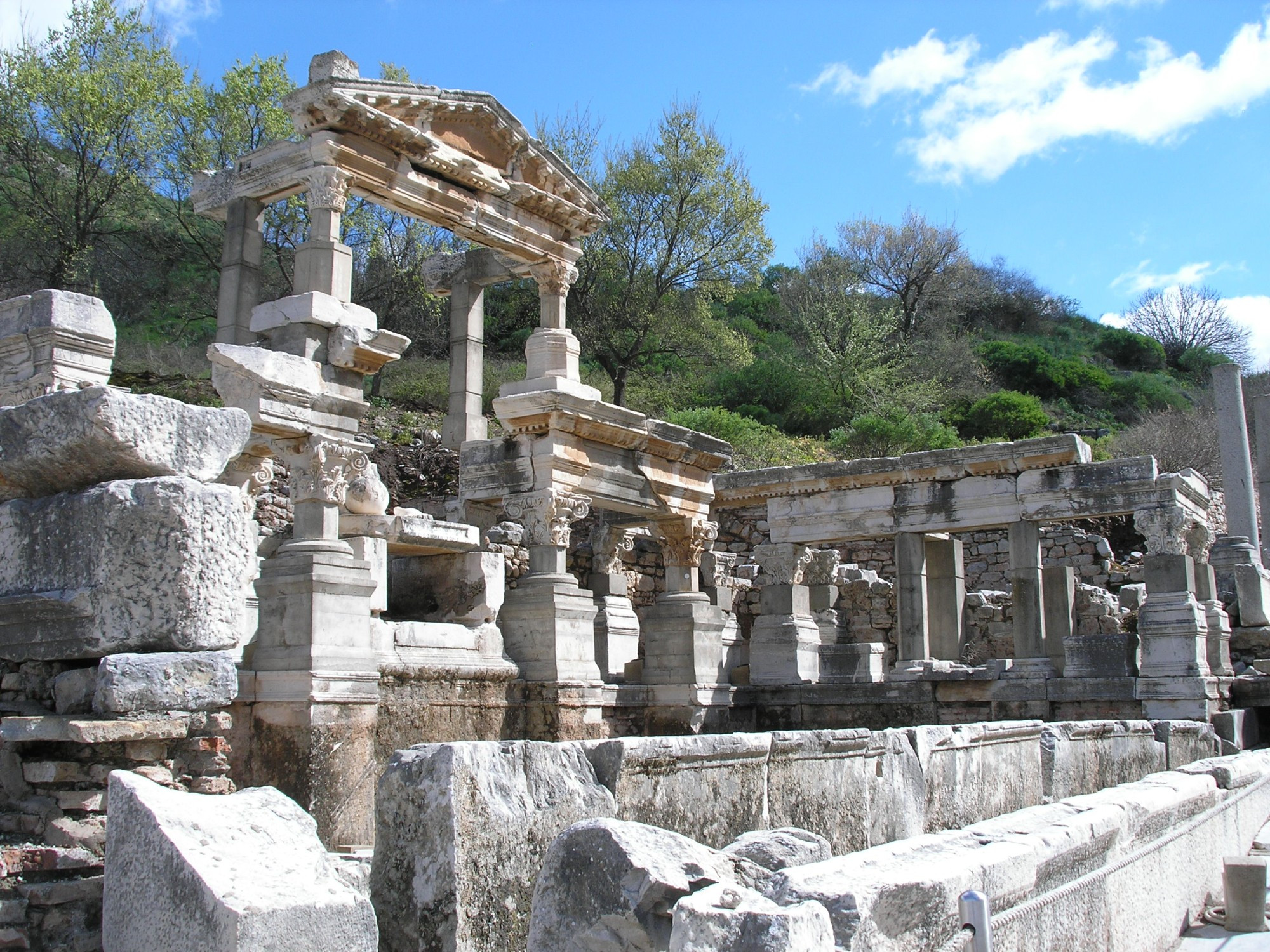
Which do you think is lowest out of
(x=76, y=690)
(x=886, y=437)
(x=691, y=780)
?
(x=691, y=780)

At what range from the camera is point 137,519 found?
14.5ft

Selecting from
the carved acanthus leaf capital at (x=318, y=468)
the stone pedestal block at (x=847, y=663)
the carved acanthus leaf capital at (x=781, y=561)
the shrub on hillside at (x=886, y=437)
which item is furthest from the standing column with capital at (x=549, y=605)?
the shrub on hillside at (x=886, y=437)

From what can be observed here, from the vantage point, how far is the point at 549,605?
12641 mm

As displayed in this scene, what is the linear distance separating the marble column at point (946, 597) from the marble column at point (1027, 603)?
1.95 metres

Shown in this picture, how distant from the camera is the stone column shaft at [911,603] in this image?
1630cm

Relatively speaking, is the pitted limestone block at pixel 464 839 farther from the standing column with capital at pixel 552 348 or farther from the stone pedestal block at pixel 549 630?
the standing column with capital at pixel 552 348

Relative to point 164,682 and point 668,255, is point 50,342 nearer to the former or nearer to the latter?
point 164,682

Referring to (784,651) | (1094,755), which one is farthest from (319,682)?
(784,651)

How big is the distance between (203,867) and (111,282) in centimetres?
2825

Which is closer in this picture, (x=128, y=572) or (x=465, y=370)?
(x=128, y=572)

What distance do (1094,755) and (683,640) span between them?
734 centimetres

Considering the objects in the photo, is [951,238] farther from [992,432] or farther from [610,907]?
[610,907]

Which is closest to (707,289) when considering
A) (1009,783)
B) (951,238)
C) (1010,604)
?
(1010,604)

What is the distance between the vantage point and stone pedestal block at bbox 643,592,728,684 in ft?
48.2
